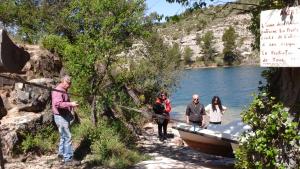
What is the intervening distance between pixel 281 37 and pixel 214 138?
479cm

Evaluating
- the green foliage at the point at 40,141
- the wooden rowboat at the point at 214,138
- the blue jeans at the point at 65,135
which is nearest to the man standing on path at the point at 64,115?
the blue jeans at the point at 65,135

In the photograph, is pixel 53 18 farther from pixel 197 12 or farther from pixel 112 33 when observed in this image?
pixel 197 12

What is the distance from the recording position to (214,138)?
29.3ft

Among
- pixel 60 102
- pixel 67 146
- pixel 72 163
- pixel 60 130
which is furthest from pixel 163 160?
pixel 60 102

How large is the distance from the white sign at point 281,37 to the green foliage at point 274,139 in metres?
0.43

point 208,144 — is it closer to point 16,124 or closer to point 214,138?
point 214,138

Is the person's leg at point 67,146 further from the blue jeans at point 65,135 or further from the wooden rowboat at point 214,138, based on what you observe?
the wooden rowboat at point 214,138

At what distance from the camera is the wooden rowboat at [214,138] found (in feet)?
28.3

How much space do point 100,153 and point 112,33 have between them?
2.68 meters

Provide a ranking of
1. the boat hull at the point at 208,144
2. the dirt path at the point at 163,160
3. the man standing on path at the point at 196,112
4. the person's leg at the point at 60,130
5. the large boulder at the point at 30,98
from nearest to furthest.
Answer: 1. the person's leg at the point at 60,130
2. the dirt path at the point at 163,160
3. the boat hull at the point at 208,144
4. the large boulder at the point at 30,98
5. the man standing on path at the point at 196,112

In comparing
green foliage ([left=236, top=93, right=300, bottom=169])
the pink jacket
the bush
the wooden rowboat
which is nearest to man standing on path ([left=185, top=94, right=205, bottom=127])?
the wooden rowboat

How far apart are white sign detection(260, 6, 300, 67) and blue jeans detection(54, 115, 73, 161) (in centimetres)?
437

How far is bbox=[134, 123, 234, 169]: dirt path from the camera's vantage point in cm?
836

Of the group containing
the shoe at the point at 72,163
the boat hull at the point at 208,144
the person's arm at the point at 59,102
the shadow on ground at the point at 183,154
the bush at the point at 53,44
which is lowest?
the shadow on ground at the point at 183,154
